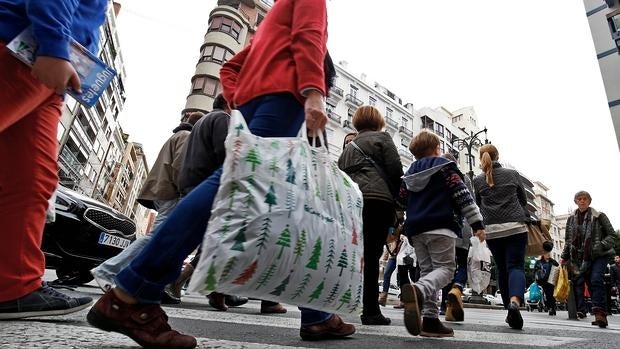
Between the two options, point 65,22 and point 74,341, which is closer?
point 74,341

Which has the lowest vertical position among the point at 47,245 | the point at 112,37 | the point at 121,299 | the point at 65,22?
the point at 121,299

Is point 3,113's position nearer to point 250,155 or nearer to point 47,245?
point 250,155

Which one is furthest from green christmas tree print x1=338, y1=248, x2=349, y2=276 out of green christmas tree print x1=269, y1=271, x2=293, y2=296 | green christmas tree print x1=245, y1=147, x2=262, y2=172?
green christmas tree print x1=245, y1=147, x2=262, y2=172

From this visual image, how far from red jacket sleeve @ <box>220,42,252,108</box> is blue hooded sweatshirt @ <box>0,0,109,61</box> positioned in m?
0.68

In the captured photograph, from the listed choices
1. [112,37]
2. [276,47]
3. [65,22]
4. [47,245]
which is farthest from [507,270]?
[112,37]

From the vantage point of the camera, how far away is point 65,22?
1.71m

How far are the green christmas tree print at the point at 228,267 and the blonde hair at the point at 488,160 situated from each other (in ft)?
11.5

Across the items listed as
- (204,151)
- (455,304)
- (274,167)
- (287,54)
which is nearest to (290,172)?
(274,167)

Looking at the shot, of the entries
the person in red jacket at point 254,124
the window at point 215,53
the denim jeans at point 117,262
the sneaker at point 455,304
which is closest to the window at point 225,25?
the window at point 215,53

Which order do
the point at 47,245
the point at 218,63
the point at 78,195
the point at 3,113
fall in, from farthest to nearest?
the point at 218,63
the point at 78,195
the point at 47,245
the point at 3,113

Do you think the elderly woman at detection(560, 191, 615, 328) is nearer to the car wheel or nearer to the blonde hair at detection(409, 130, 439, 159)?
the blonde hair at detection(409, 130, 439, 159)

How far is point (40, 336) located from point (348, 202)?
116cm

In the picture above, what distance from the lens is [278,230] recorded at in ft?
4.16

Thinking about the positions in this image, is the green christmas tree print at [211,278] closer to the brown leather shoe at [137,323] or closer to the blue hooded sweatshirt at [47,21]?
the brown leather shoe at [137,323]
